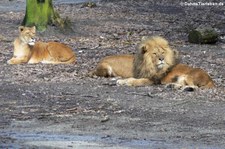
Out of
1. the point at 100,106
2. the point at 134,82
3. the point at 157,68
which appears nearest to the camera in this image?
the point at 100,106

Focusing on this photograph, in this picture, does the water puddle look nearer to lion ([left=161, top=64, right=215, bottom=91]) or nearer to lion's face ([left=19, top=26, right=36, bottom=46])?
lion ([left=161, top=64, right=215, bottom=91])

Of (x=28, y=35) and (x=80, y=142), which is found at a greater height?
(x=80, y=142)

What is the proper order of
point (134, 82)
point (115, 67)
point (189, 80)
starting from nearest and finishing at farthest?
point (189, 80) < point (134, 82) < point (115, 67)

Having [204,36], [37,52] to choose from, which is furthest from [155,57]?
[204,36]

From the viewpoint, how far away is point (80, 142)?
31.8 feet

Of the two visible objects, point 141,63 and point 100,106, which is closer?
point 100,106

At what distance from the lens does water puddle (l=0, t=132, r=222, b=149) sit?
9.45m

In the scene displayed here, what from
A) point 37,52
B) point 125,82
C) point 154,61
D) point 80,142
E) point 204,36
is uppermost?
point 80,142

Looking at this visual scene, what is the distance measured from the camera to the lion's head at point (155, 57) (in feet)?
48.1

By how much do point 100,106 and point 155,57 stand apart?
105 inches

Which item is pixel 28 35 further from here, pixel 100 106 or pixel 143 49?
pixel 100 106

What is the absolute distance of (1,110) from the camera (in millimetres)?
12109

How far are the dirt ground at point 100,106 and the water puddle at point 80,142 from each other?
11 millimetres

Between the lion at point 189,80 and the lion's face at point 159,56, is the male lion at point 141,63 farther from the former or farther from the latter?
the lion at point 189,80
